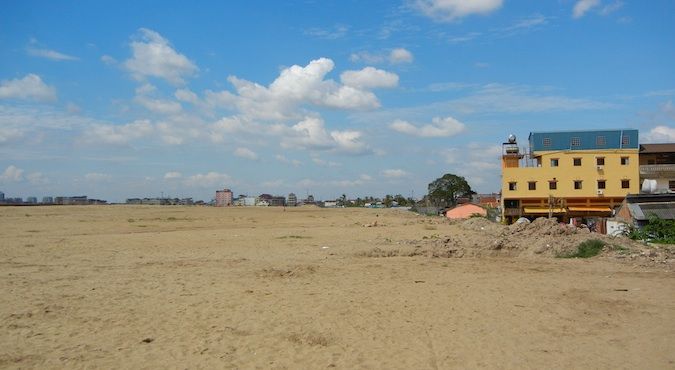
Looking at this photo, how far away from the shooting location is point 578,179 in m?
51.9

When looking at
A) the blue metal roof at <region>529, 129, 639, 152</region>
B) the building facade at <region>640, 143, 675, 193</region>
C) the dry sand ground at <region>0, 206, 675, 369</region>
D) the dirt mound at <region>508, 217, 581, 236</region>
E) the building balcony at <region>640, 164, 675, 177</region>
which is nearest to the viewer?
the dry sand ground at <region>0, 206, 675, 369</region>

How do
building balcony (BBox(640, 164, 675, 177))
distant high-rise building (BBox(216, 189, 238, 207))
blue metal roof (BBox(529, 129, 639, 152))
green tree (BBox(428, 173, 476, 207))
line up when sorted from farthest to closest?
distant high-rise building (BBox(216, 189, 238, 207)) < green tree (BBox(428, 173, 476, 207)) < blue metal roof (BBox(529, 129, 639, 152)) < building balcony (BBox(640, 164, 675, 177))

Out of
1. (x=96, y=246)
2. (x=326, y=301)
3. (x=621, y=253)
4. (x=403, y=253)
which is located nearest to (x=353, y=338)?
(x=326, y=301)

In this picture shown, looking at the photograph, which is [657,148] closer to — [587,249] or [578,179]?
[578,179]

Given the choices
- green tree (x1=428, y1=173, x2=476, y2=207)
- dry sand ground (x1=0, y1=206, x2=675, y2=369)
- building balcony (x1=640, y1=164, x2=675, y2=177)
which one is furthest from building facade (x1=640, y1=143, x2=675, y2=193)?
green tree (x1=428, y1=173, x2=476, y2=207)

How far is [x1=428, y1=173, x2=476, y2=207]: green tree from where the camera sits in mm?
97125

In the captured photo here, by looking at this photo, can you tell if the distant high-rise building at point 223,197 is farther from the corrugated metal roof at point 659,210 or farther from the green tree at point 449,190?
the corrugated metal roof at point 659,210

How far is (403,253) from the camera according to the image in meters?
21.3

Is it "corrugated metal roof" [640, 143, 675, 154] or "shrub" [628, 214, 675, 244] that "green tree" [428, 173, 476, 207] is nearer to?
"corrugated metal roof" [640, 143, 675, 154]

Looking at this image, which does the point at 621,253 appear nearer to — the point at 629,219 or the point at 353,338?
the point at 629,219

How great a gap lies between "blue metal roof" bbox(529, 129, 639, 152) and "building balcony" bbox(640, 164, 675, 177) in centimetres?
227

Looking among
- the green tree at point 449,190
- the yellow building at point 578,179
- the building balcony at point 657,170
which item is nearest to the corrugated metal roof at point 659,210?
the yellow building at point 578,179

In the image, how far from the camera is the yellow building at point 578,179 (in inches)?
2020

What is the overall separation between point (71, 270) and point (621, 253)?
60.9 feet
